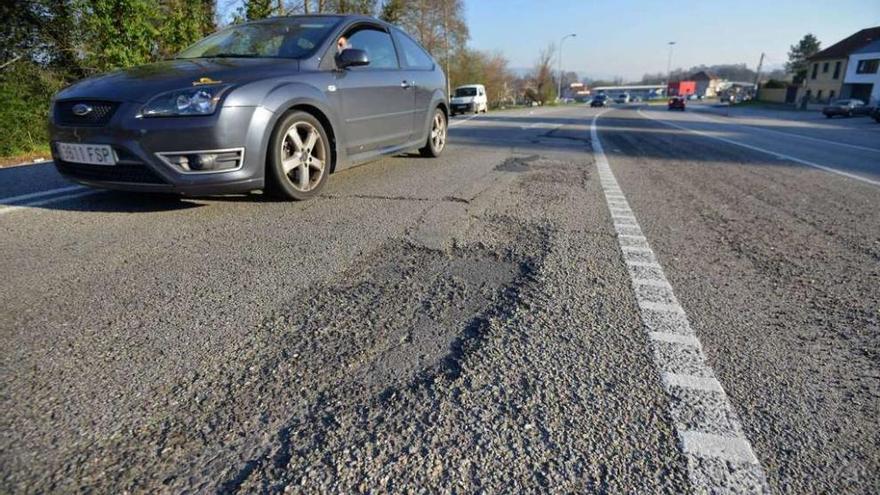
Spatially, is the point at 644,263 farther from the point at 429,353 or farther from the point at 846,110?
the point at 846,110

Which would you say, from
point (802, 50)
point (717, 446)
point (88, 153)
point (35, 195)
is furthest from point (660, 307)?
point (802, 50)

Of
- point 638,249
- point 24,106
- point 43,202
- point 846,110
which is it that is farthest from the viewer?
point 846,110

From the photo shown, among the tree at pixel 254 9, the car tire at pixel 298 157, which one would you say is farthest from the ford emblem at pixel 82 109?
the tree at pixel 254 9

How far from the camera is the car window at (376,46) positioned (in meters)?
4.78

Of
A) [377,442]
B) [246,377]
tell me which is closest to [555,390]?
[377,442]

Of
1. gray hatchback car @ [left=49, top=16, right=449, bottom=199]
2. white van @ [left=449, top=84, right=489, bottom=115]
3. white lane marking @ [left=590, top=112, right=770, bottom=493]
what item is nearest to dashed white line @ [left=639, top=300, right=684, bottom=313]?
white lane marking @ [left=590, top=112, right=770, bottom=493]

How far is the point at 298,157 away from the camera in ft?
12.9

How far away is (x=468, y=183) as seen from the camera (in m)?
5.06

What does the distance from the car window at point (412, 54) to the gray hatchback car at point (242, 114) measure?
0.47m

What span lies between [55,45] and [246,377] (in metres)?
13.1

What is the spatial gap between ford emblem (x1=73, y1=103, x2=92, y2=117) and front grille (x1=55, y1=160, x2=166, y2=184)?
34cm

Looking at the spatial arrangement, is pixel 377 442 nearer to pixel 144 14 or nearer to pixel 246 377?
pixel 246 377

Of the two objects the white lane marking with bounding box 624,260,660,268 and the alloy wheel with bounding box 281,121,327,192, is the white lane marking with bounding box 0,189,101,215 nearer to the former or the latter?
the alloy wheel with bounding box 281,121,327,192

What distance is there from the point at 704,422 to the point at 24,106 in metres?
12.0
